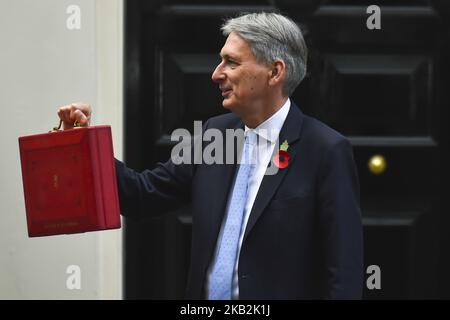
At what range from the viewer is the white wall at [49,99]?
14.6 feet

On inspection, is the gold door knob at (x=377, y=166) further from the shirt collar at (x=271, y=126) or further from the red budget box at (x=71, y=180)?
the red budget box at (x=71, y=180)

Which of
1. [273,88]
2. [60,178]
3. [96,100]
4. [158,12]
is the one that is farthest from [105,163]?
[158,12]

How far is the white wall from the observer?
445cm

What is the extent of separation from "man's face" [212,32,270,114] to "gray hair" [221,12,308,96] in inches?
1.1

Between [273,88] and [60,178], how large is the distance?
2.65 feet

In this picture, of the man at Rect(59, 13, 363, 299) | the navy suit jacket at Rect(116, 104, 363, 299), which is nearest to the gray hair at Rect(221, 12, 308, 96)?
the man at Rect(59, 13, 363, 299)

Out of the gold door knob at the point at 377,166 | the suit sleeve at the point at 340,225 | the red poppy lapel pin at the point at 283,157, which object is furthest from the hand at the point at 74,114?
the gold door knob at the point at 377,166

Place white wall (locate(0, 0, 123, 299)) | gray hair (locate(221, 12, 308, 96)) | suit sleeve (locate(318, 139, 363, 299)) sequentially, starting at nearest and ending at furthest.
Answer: suit sleeve (locate(318, 139, 363, 299)) < gray hair (locate(221, 12, 308, 96)) < white wall (locate(0, 0, 123, 299))

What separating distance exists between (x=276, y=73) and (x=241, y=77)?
127 mm

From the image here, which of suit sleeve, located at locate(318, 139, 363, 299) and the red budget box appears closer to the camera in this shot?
suit sleeve, located at locate(318, 139, 363, 299)

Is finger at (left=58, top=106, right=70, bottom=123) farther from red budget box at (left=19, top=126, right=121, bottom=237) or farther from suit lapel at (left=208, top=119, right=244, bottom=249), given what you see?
suit lapel at (left=208, top=119, right=244, bottom=249)

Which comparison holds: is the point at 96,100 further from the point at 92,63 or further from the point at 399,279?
the point at 399,279

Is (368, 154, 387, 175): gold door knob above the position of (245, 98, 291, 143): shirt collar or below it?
below

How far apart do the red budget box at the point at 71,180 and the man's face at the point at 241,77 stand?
44 cm
